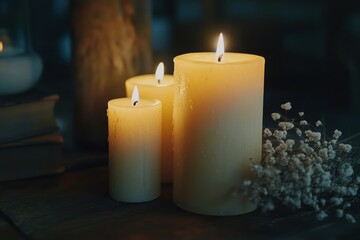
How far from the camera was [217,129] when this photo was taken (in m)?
0.78

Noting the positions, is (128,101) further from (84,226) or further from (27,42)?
(27,42)

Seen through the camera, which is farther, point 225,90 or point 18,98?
point 18,98

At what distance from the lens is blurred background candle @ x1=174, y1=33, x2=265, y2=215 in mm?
770

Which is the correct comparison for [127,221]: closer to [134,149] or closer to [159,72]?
[134,149]

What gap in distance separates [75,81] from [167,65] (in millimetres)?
301

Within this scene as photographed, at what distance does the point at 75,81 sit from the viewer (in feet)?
3.44

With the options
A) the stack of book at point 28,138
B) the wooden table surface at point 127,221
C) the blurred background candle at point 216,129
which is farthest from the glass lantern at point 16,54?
the blurred background candle at point 216,129

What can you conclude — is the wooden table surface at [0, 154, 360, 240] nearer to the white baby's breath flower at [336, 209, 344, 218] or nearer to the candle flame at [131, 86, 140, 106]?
the white baby's breath flower at [336, 209, 344, 218]

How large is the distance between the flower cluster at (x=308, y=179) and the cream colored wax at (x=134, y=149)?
0.15m

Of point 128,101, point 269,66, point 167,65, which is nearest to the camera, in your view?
point 128,101

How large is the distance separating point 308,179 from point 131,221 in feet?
0.77

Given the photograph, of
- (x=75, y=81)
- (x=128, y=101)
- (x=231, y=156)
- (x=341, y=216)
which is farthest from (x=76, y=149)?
(x=341, y=216)

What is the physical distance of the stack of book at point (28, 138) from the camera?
933 mm

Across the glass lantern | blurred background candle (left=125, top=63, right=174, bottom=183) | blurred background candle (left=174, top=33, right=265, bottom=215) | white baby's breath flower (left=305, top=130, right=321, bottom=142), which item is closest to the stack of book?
the glass lantern
